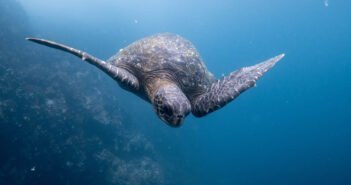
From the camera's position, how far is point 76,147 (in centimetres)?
1134

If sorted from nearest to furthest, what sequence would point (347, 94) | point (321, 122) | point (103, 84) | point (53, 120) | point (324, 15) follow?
1. point (53, 120)
2. point (103, 84)
3. point (324, 15)
4. point (321, 122)
5. point (347, 94)

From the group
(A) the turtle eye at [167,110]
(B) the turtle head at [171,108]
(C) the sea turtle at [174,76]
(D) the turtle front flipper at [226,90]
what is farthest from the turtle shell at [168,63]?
(A) the turtle eye at [167,110]

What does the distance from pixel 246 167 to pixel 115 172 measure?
30409 millimetres

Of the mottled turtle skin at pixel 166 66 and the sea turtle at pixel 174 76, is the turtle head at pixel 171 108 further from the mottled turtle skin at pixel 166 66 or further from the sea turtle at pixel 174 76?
the mottled turtle skin at pixel 166 66

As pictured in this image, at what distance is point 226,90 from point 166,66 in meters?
1.45

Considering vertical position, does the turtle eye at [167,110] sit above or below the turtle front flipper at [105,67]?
below

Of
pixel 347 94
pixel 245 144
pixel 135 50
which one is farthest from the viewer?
pixel 347 94

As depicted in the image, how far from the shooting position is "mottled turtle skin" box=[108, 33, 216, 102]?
14.8 feet

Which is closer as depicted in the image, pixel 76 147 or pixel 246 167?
pixel 76 147

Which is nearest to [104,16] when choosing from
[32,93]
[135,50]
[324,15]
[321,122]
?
[32,93]

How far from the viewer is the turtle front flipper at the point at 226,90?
12.6 ft

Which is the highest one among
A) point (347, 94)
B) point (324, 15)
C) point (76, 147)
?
point (324, 15)

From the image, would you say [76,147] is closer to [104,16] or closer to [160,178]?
[160,178]

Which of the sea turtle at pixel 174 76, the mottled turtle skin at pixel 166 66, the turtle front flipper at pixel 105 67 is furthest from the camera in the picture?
the mottled turtle skin at pixel 166 66
